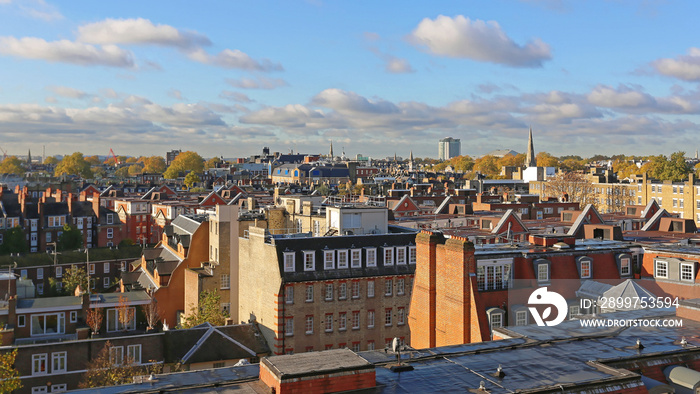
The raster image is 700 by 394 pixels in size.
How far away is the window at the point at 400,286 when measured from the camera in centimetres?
4575

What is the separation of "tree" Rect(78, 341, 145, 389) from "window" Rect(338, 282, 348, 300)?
1349 centimetres

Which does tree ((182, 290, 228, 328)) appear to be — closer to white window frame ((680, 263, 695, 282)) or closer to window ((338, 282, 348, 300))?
window ((338, 282, 348, 300))

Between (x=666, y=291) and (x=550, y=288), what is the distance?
6.11m

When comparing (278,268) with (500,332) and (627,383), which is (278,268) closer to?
(500,332)

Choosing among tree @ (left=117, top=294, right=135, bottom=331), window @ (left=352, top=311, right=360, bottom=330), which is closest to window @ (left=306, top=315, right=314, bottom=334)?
window @ (left=352, top=311, right=360, bottom=330)

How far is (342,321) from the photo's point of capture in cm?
4394

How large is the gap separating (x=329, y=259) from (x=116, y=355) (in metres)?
14.8

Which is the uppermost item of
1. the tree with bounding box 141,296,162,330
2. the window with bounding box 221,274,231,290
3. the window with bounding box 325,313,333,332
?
the window with bounding box 221,274,231,290

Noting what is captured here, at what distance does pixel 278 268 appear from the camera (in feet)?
137

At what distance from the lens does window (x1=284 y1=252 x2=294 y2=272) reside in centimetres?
4228

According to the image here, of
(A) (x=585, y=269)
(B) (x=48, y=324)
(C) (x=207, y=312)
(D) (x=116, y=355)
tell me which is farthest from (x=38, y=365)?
(A) (x=585, y=269)

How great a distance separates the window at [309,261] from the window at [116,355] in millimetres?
12652

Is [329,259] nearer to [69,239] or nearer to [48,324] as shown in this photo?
[48,324]

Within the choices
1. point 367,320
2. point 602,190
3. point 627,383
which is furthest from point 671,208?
point 627,383
